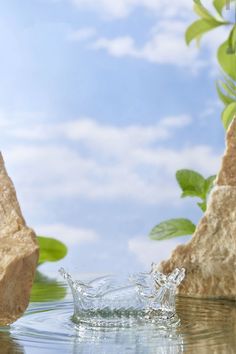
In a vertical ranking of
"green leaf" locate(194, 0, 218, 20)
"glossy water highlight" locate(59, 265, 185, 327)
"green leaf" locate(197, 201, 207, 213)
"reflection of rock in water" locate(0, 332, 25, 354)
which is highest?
"green leaf" locate(194, 0, 218, 20)

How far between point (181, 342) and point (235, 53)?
3.47 feet

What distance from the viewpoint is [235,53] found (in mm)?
2104

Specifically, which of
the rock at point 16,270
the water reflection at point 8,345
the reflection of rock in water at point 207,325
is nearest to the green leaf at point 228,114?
the reflection of rock in water at point 207,325

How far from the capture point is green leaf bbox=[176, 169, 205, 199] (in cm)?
246

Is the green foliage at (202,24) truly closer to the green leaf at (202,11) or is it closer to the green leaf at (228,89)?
the green leaf at (202,11)

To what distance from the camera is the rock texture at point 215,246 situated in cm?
216

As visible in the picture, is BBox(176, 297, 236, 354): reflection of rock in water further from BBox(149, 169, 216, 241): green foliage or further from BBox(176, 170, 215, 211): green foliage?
BBox(176, 170, 215, 211): green foliage

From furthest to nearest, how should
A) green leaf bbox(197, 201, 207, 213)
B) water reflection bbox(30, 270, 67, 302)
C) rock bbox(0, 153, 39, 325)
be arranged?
green leaf bbox(197, 201, 207, 213) < water reflection bbox(30, 270, 67, 302) < rock bbox(0, 153, 39, 325)

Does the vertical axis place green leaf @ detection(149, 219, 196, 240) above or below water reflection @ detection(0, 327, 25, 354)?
above

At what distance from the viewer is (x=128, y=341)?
1.34m

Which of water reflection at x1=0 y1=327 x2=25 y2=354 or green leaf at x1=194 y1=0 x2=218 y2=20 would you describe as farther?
green leaf at x1=194 y1=0 x2=218 y2=20

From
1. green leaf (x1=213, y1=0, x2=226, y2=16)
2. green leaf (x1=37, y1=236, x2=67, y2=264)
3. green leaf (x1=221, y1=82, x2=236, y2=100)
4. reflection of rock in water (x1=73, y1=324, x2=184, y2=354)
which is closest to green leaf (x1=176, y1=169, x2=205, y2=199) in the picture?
green leaf (x1=221, y1=82, x2=236, y2=100)

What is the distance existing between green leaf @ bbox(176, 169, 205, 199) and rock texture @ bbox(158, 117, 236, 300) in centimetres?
25

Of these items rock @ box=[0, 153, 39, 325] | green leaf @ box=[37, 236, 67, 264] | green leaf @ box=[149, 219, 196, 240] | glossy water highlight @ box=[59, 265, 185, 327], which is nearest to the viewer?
rock @ box=[0, 153, 39, 325]
